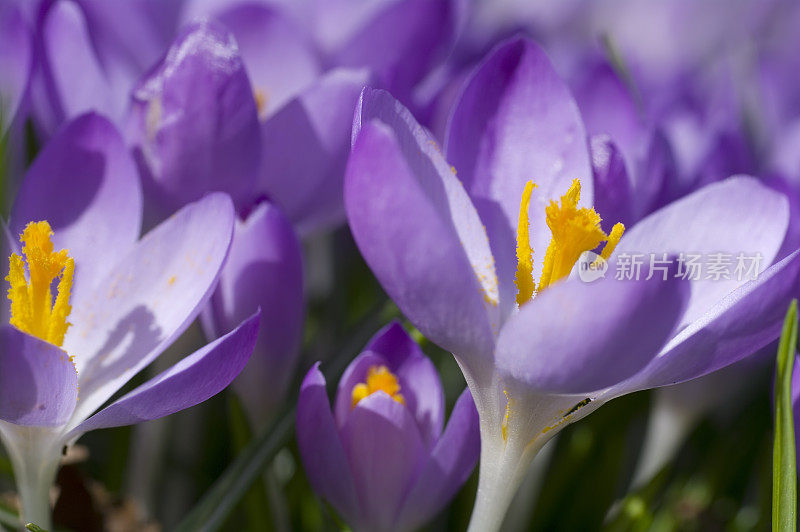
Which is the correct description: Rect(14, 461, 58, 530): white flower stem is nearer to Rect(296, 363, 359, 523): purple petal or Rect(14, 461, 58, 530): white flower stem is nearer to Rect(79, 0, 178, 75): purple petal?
Rect(296, 363, 359, 523): purple petal

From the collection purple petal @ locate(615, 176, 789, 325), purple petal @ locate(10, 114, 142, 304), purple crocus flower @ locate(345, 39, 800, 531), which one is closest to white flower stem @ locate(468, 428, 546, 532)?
purple crocus flower @ locate(345, 39, 800, 531)

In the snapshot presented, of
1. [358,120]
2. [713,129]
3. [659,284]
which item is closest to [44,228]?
[358,120]

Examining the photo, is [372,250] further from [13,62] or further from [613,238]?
[13,62]

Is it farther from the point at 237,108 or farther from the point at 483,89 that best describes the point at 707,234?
the point at 237,108

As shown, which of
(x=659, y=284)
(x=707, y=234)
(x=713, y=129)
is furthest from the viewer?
(x=713, y=129)

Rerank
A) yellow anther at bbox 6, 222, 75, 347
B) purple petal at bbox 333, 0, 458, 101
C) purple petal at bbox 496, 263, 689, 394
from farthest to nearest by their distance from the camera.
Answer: purple petal at bbox 333, 0, 458, 101, yellow anther at bbox 6, 222, 75, 347, purple petal at bbox 496, 263, 689, 394
